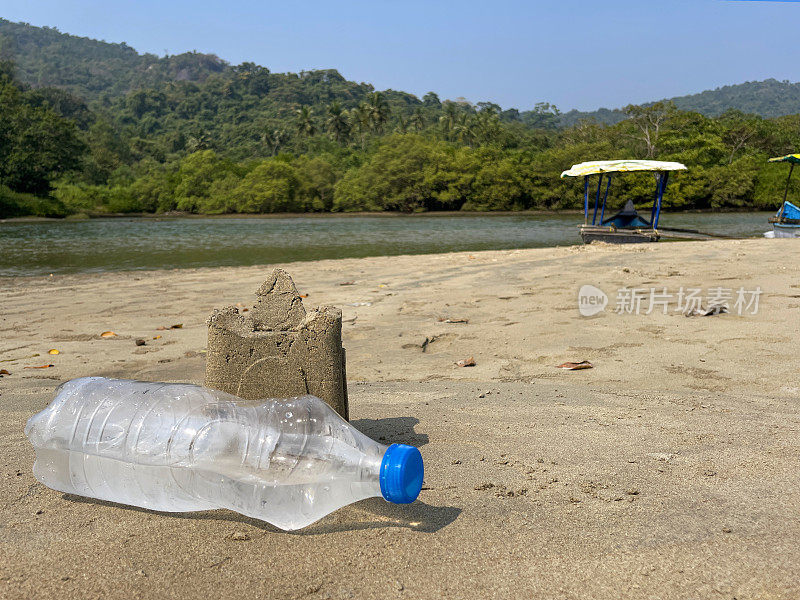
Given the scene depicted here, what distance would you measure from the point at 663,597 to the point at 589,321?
201 inches

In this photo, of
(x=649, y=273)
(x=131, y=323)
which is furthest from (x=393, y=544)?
(x=649, y=273)

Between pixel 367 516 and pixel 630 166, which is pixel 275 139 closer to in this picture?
pixel 630 166

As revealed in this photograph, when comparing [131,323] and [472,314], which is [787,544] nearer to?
Result: [472,314]

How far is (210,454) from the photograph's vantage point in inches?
81.9

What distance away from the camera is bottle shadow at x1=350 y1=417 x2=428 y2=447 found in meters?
2.92

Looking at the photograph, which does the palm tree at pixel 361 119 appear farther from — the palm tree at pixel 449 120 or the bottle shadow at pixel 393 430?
the bottle shadow at pixel 393 430

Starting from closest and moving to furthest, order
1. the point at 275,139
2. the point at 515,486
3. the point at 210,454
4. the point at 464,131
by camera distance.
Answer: the point at 210,454
the point at 515,486
the point at 464,131
the point at 275,139

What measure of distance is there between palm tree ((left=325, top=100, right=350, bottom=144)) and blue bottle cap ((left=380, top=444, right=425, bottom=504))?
8826 cm

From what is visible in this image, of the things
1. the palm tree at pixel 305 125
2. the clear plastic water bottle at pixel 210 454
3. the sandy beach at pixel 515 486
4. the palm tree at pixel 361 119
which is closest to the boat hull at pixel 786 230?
the sandy beach at pixel 515 486

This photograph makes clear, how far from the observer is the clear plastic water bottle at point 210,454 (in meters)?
2.03

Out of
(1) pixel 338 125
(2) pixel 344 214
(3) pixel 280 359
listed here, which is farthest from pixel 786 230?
(1) pixel 338 125

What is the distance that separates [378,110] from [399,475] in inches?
3510

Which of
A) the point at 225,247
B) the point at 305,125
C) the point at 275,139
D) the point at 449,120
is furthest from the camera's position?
the point at 449,120

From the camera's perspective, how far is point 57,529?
2082 mm
